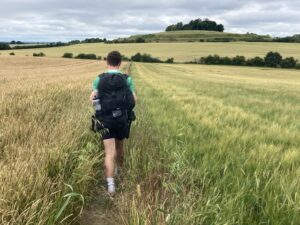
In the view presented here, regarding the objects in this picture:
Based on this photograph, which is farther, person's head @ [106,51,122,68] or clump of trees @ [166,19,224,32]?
clump of trees @ [166,19,224,32]

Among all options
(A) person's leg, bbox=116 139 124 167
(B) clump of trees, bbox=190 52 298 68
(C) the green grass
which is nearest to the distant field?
(B) clump of trees, bbox=190 52 298 68

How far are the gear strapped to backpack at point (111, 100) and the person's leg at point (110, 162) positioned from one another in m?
0.22

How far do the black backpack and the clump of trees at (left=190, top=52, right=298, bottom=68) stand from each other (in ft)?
286

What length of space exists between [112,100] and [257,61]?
292 feet

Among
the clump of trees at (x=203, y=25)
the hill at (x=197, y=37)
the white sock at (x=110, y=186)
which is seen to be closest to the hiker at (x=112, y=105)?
the white sock at (x=110, y=186)

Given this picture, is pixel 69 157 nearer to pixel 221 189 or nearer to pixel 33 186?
pixel 33 186

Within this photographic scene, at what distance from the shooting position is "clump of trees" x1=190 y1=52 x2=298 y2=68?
86812 mm

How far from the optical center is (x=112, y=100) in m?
4.65

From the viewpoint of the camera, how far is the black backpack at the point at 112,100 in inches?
183

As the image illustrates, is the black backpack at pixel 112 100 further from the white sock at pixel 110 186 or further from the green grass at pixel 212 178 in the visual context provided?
the white sock at pixel 110 186

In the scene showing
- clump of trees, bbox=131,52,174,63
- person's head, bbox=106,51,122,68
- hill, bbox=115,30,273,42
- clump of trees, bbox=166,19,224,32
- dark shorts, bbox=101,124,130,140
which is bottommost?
clump of trees, bbox=131,52,174,63

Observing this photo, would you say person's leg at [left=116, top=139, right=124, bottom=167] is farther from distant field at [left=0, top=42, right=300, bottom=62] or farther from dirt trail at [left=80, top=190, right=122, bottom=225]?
distant field at [left=0, top=42, right=300, bottom=62]

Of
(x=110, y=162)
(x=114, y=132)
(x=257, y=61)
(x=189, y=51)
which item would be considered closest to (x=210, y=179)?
(x=110, y=162)

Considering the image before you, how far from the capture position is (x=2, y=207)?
261 centimetres
